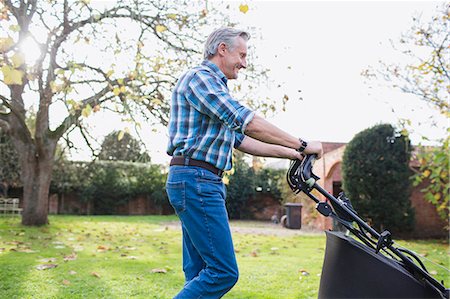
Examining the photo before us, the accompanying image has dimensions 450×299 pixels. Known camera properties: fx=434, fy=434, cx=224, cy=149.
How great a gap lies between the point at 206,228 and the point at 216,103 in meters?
0.55

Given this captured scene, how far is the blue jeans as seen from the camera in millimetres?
1889

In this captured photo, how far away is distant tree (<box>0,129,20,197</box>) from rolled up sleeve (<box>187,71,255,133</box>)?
1499 centimetres

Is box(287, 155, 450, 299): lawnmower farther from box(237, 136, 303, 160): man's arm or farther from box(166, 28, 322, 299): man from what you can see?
box(166, 28, 322, 299): man

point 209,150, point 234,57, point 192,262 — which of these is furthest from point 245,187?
point 209,150

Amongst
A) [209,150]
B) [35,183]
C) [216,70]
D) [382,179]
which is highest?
[216,70]

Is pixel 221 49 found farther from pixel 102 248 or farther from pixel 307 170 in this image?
pixel 102 248

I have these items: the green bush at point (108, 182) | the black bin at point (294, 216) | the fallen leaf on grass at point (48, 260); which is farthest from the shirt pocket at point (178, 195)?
the green bush at point (108, 182)

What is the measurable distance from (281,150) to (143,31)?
18.5ft

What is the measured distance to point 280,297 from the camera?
3.40m

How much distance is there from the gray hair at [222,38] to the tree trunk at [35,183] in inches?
332

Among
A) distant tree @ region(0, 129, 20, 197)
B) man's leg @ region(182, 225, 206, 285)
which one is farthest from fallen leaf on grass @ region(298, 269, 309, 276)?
distant tree @ region(0, 129, 20, 197)

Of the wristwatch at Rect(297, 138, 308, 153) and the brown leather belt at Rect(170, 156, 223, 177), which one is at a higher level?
the wristwatch at Rect(297, 138, 308, 153)

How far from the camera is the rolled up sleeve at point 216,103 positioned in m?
1.85

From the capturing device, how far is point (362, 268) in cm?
186
